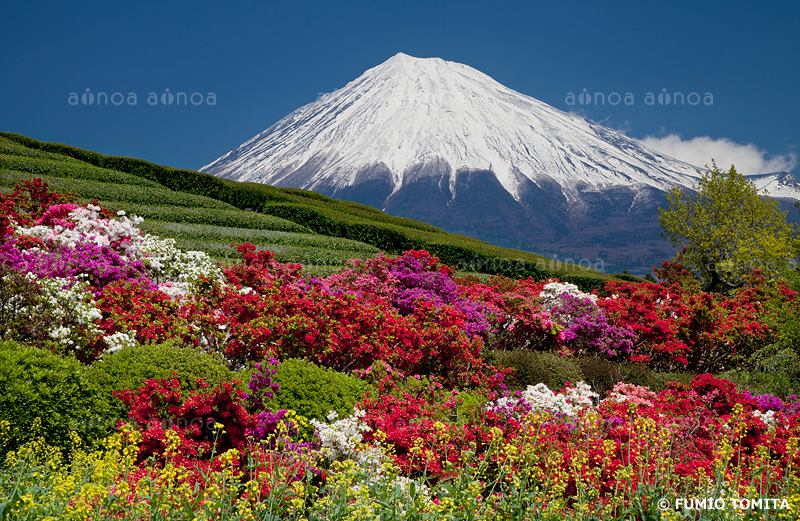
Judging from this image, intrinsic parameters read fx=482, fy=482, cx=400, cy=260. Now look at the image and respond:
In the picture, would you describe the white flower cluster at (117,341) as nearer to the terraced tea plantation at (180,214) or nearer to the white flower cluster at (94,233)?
the white flower cluster at (94,233)

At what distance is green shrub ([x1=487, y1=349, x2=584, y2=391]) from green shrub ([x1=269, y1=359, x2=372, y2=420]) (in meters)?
3.11

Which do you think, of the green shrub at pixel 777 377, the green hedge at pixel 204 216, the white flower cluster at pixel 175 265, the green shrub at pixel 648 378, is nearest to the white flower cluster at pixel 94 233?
the white flower cluster at pixel 175 265

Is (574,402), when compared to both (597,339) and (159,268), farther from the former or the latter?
(159,268)

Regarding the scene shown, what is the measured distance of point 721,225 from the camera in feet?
75.3

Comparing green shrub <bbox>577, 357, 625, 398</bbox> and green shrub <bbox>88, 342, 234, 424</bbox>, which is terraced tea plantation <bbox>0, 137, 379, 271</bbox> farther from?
green shrub <bbox>88, 342, 234, 424</bbox>

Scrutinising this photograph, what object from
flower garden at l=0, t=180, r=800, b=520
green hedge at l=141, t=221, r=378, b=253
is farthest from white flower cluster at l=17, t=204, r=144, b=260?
green hedge at l=141, t=221, r=378, b=253

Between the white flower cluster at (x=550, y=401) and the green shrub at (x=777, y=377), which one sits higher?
the green shrub at (x=777, y=377)

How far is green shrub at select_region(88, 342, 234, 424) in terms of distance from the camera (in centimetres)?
464

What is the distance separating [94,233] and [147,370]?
5331 mm

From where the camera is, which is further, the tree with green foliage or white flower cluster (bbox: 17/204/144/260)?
the tree with green foliage

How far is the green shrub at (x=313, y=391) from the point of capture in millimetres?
5098

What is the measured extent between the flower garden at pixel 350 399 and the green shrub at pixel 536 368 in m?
0.07

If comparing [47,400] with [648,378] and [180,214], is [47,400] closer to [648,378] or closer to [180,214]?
[648,378]

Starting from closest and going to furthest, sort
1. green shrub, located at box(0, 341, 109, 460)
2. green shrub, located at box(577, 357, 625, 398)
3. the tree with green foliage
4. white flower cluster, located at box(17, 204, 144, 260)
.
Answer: green shrub, located at box(0, 341, 109, 460) → green shrub, located at box(577, 357, 625, 398) → white flower cluster, located at box(17, 204, 144, 260) → the tree with green foliage
